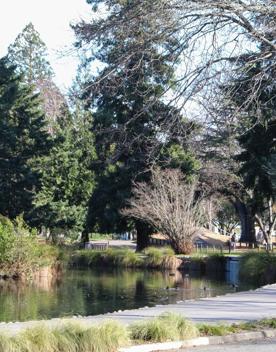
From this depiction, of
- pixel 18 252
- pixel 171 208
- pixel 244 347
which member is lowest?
pixel 244 347

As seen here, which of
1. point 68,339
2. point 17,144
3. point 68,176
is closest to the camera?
point 68,339

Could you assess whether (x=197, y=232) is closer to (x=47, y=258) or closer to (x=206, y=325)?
(x=47, y=258)

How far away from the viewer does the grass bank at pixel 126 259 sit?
42.5 metres

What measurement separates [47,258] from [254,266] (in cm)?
1114

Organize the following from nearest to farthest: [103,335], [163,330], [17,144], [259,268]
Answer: [103,335] → [163,330] → [259,268] → [17,144]

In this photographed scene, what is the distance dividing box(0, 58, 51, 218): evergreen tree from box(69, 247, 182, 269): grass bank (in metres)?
6.20

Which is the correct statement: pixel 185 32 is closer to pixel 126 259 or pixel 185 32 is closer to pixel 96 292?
pixel 96 292

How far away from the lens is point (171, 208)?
4594cm

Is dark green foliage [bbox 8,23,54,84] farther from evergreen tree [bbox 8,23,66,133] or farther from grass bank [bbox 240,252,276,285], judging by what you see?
grass bank [bbox 240,252,276,285]

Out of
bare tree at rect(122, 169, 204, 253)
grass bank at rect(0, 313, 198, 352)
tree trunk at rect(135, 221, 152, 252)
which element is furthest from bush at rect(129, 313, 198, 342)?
tree trunk at rect(135, 221, 152, 252)

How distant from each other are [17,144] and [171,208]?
1354 centimetres

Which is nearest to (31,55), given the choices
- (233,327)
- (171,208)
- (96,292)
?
(171,208)

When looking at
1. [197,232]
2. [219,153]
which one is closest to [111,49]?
[197,232]

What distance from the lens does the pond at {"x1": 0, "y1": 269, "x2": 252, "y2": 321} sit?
72.1 ft
